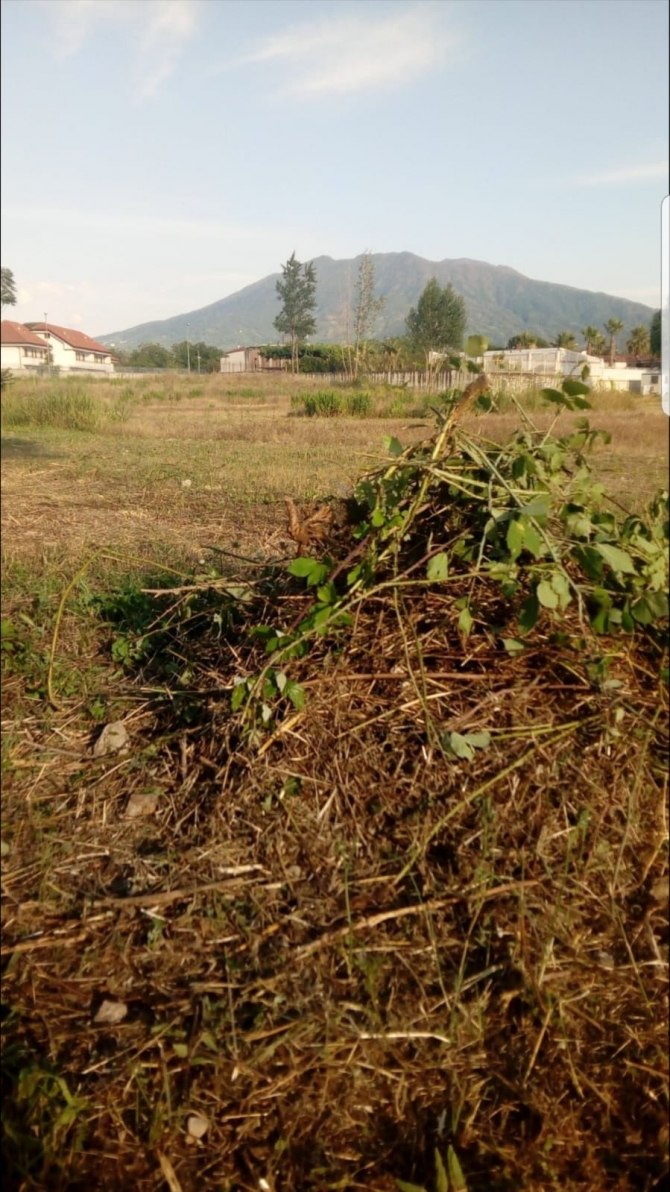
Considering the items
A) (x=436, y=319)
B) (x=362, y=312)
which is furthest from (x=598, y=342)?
(x=362, y=312)

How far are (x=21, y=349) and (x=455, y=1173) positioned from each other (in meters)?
3.59

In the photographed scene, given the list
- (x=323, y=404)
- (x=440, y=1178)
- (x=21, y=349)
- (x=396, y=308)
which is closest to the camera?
(x=440, y=1178)

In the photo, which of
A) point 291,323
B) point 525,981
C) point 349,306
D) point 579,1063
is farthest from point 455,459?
point 291,323

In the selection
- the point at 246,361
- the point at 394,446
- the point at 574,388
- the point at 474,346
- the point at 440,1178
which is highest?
the point at 246,361

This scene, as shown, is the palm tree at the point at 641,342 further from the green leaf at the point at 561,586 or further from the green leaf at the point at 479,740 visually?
the green leaf at the point at 479,740

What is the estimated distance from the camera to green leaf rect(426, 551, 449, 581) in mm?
1871

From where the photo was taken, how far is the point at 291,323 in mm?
9602

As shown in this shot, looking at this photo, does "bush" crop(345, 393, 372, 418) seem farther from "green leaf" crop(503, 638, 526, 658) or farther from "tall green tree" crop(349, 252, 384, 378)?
"green leaf" crop(503, 638, 526, 658)

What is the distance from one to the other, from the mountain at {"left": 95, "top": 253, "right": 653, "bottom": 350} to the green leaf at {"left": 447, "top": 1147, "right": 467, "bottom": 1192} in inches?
70.5

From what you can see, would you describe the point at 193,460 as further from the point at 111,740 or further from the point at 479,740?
the point at 479,740

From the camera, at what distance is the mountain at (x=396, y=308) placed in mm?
6395

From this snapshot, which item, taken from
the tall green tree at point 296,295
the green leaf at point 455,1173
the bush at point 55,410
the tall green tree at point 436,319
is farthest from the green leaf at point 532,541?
the tall green tree at point 296,295

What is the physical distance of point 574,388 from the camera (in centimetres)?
192

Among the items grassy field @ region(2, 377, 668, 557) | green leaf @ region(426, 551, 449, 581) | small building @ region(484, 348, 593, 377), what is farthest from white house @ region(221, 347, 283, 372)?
green leaf @ region(426, 551, 449, 581)
